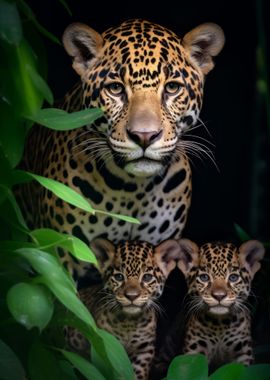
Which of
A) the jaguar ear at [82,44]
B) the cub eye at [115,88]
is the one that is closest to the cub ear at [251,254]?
the cub eye at [115,88]

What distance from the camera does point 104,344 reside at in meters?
4.19

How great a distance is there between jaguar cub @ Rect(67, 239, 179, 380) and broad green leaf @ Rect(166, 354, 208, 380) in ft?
2.80

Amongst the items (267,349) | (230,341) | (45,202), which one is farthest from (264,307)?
(45,202)

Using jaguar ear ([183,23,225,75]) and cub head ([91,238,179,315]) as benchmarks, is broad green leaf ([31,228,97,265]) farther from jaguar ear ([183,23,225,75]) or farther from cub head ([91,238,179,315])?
jaguar ear ([183,23,225,75])

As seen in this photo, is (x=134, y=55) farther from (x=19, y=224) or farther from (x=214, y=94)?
(x=214, y=94)

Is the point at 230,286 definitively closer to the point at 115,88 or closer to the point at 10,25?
the point at 115,88

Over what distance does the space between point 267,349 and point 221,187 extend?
2.30 m

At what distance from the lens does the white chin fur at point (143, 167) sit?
5.47m

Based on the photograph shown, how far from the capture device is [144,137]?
531 centimetres

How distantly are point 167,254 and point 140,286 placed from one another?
349mm

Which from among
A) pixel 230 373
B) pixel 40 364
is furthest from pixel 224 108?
pixel 40 364

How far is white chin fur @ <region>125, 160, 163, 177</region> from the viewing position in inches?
216

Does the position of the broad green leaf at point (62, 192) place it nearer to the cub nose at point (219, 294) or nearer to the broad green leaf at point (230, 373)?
the broad green leaf at point (230, 373)

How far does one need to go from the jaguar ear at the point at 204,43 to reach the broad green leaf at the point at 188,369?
179 centimetres
